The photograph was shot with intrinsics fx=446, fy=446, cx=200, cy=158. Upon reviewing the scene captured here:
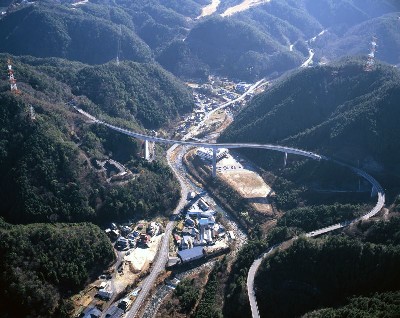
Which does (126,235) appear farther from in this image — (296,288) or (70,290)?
(296,288)

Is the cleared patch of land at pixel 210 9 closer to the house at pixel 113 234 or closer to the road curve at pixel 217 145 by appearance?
the road curve at pixel 217 145

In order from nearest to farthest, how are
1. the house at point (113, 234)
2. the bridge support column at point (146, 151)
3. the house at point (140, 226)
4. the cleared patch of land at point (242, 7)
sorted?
1. the house at point (113, 234)
2. the house at point (140, 226)
3. the bridge support column at point (146, 151)
4. the cleared patch of land at point (242, 7)

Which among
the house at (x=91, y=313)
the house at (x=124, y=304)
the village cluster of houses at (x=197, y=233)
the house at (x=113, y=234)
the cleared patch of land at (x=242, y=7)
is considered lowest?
the village cluster of houses at (x=197, y=233)

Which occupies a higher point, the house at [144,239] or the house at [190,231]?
the house at [144,239]

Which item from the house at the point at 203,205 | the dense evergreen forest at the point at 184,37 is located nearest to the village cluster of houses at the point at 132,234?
the house at the point at 203,205

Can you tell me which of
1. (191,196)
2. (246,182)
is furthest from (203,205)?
(246,182)
